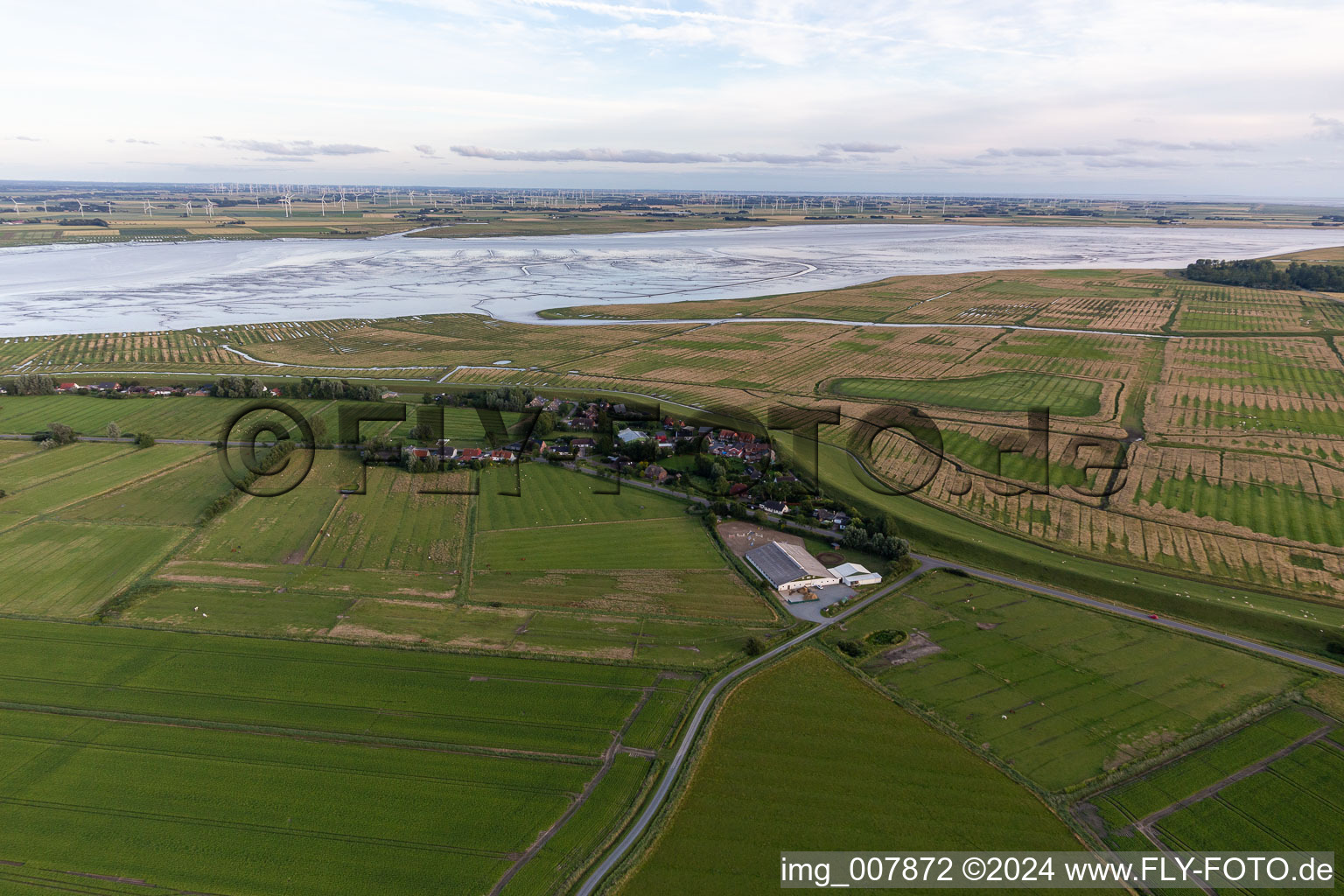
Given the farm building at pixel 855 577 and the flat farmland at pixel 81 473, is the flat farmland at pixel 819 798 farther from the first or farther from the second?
the flat farmland at pixel 81 473

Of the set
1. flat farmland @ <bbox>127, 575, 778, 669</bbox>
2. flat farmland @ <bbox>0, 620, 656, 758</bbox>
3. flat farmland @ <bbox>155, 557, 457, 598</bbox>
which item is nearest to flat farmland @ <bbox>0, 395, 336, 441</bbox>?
flat farmland @ <bbox>155, 557, 457, 598</bbox>

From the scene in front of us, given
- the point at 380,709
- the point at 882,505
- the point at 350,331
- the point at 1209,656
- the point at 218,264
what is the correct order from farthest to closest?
the point at 218,264
the point at 350,331
the point at 882,505
the point at 1209,656
the point at 380,709

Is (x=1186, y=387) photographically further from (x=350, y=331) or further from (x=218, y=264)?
(x=218, y=264)

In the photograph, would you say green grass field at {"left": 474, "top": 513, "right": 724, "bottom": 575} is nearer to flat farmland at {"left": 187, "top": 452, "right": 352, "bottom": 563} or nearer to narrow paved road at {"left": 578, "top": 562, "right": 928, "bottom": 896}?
narrow paved road at {"left": 578, "top": 562, "right": 928, "bottom": 896}

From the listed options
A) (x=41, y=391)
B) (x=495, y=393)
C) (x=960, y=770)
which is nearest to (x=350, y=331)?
(x=41, y=391)

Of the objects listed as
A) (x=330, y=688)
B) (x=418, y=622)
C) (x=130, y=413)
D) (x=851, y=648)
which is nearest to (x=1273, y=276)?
(x=851, y=648)

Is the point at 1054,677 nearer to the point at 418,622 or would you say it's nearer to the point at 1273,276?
the point at 418,622
